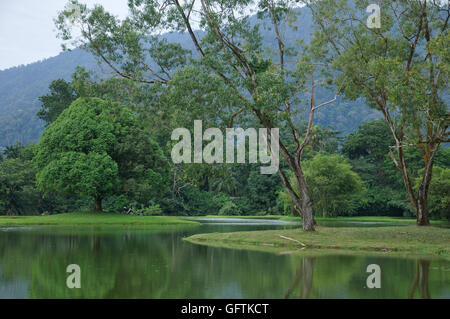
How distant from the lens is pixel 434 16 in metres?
25.6

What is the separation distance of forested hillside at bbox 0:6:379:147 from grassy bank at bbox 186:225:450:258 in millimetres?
83788

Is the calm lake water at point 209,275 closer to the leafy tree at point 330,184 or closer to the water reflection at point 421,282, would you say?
Answer: the water reflection at point 421,282

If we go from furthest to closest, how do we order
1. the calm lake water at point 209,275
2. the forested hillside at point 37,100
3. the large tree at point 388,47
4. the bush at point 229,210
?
the forested hillside at point 37,100 → the bush at point 229,210 → the large tree at point 388,47 → the calm lake water at point 209,275

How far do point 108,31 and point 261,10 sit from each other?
24.0 feet

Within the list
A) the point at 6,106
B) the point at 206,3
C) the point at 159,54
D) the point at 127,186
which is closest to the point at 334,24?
the point at 206,3

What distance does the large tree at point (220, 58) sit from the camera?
21469 mm

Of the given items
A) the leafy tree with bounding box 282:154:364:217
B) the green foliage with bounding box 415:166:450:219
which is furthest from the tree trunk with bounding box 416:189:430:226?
the leafy tree with bounding box 282:154:364:217

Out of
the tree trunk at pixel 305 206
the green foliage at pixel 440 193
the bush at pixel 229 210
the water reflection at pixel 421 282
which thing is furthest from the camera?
the bush at pixel 229 210

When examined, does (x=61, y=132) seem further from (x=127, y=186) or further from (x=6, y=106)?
(x=6, y=106)

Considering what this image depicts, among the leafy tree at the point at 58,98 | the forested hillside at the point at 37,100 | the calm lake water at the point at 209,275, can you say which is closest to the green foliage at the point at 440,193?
the calm lake water at the point at 209,275

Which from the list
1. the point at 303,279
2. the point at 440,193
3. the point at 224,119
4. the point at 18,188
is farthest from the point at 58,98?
the point at 303,279

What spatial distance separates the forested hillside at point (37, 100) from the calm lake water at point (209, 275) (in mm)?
89163

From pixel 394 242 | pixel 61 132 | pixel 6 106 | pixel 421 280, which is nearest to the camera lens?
pixel 421 280

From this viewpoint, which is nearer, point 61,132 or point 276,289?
point 276,289
